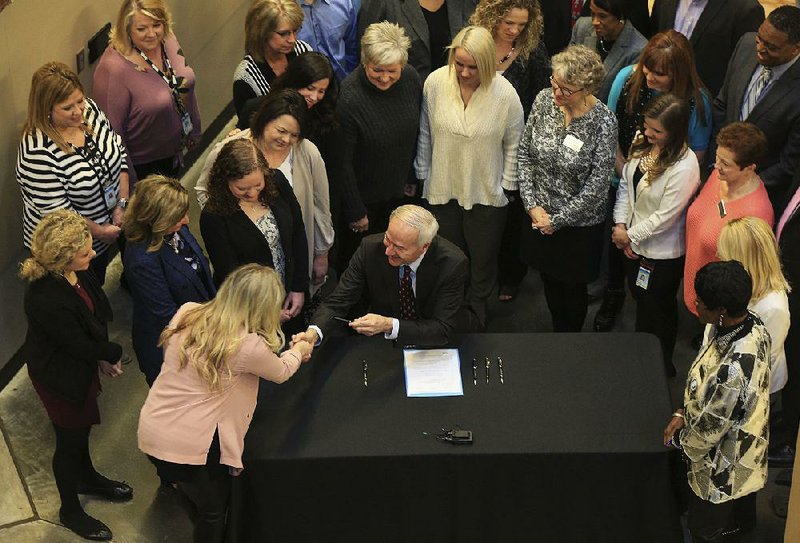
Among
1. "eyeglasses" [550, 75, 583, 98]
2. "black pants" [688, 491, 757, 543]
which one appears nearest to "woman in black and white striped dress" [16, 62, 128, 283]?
"eyeglasses" [550, 75, 583, 98]

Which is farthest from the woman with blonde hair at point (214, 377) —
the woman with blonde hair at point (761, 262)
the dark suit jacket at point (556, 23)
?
the dark suit jacket at point (556, 23)

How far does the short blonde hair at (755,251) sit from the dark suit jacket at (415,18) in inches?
90.6

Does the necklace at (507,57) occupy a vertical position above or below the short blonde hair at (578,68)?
below

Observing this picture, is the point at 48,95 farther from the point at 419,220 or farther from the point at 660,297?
the point at 660,297

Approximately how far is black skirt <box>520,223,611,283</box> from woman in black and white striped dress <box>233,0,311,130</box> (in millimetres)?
1508

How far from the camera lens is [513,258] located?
5844 millimetres

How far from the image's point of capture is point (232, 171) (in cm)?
420

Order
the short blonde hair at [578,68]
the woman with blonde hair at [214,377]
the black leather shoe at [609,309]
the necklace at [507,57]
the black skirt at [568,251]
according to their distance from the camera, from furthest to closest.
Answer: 1. the black leather shoe at [609,309]
2. the necklace at [507,57]
3. the black skirt at [568,251]
4. the short blonde hair at [578,68]
5. the woman with blonde hair at [214,377]

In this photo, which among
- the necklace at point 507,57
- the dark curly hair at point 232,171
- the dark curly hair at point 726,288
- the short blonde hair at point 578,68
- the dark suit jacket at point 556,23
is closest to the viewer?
the dark curly hair at point 726,288

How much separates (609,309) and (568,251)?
2.52 ft

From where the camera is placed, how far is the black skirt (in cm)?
498

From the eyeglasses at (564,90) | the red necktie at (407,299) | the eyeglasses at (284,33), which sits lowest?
the red necktie at (407,299)

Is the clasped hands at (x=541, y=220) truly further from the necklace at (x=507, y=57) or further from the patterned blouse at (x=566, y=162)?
the necklace at (x=507, y=57)

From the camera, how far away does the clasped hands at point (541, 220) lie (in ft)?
16.2
